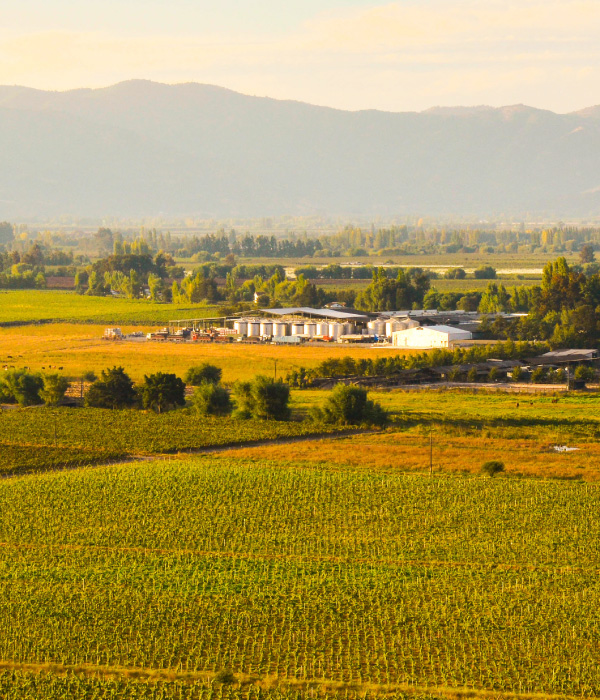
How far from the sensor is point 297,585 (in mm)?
29703

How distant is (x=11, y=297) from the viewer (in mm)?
141250

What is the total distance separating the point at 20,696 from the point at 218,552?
9.96m

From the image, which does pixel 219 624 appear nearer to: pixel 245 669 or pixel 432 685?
pixel 245 669

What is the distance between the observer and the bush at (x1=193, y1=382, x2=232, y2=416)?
59.1 m

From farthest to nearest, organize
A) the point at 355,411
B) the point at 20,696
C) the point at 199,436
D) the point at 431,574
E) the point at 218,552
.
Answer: the point at 355,411 → the point at 199,436 → the point at 218,552 → the point at 431,574 → the point at 20,696

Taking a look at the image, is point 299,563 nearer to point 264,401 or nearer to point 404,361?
point 264,401

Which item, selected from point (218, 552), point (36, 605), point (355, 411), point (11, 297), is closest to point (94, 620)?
point (36, 605)

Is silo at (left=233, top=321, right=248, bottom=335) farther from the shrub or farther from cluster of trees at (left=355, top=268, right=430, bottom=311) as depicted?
the shrub

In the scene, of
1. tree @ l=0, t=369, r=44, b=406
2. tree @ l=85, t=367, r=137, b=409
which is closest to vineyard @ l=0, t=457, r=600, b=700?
tree @ l=85, t=367, r=137, b=409

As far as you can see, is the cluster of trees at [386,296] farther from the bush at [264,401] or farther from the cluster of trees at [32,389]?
the bush at [264,401]

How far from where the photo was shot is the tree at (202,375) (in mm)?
70000

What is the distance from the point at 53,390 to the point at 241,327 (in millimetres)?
40651

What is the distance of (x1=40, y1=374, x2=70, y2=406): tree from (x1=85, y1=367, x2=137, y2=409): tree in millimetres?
1442

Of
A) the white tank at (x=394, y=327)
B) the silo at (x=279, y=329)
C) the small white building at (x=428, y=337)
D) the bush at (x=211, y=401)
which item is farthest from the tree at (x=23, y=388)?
the white tank at (x=394, y=327)
